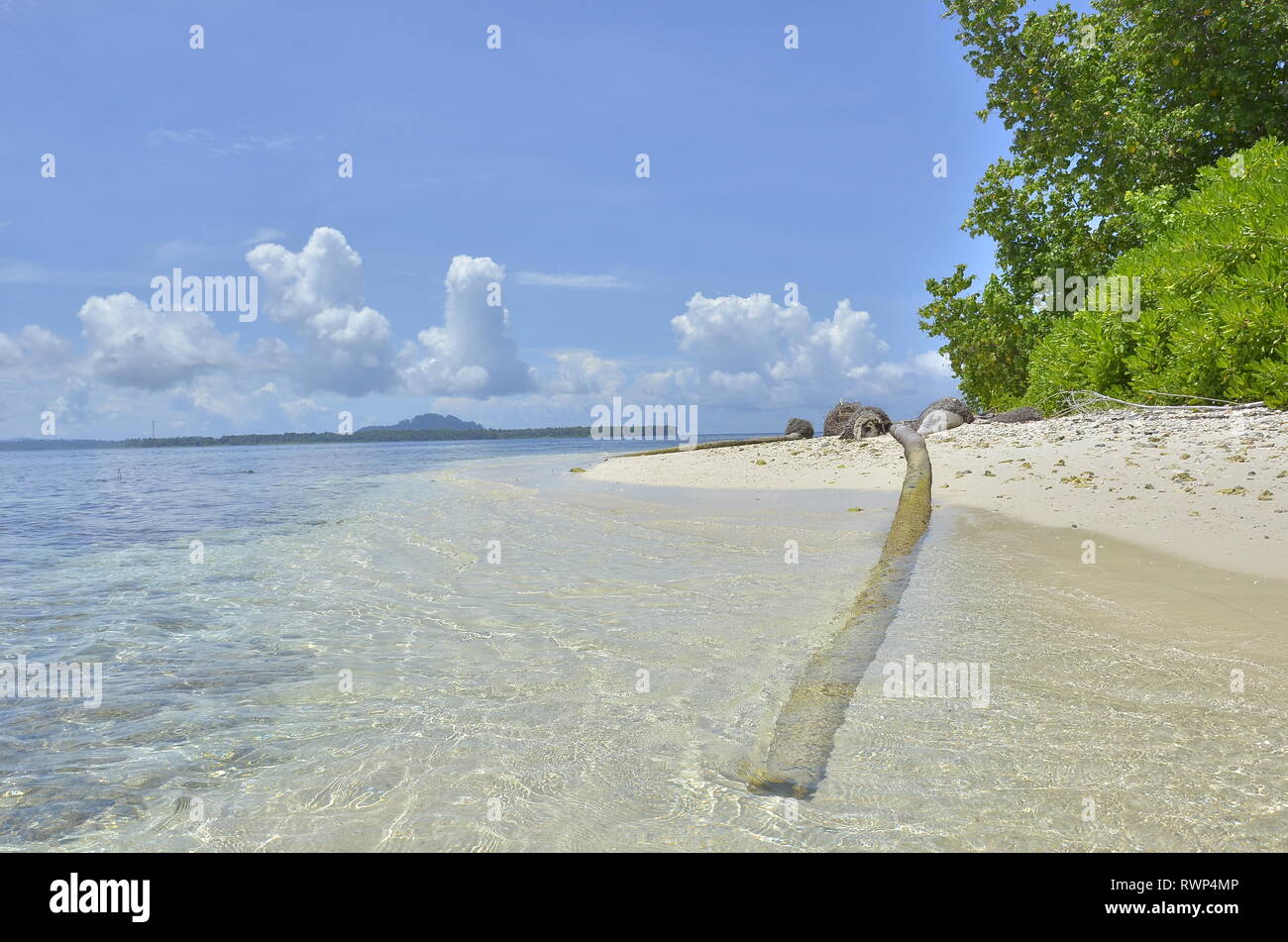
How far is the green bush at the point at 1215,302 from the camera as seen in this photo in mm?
12305

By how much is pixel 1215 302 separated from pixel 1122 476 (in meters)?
5.21

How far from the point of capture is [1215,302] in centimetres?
1305

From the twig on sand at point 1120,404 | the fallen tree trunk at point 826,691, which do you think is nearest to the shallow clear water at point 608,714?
the fallen tree trunk at point 826,691

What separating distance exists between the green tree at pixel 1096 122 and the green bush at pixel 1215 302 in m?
3.58

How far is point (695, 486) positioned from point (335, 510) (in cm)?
820

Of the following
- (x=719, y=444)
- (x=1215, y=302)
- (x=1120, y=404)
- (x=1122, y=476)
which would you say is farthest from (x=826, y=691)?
(x=719, y=444)

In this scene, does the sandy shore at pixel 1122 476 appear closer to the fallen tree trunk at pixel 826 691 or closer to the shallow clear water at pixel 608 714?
the shallow clear water at pixel 608 714

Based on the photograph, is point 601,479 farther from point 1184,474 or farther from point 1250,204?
point 1250,204

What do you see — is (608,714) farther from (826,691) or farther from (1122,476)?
(1122,476)

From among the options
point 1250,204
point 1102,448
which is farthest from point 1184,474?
point 1250,204

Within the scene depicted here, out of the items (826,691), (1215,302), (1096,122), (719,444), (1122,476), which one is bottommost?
(826,691)

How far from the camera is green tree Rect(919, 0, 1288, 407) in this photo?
19.3m

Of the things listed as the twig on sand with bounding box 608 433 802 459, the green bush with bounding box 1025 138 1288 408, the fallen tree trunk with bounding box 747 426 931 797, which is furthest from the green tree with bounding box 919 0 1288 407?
the fallen tree trunk with bounding box 747 426 931 797

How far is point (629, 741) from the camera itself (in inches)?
130
